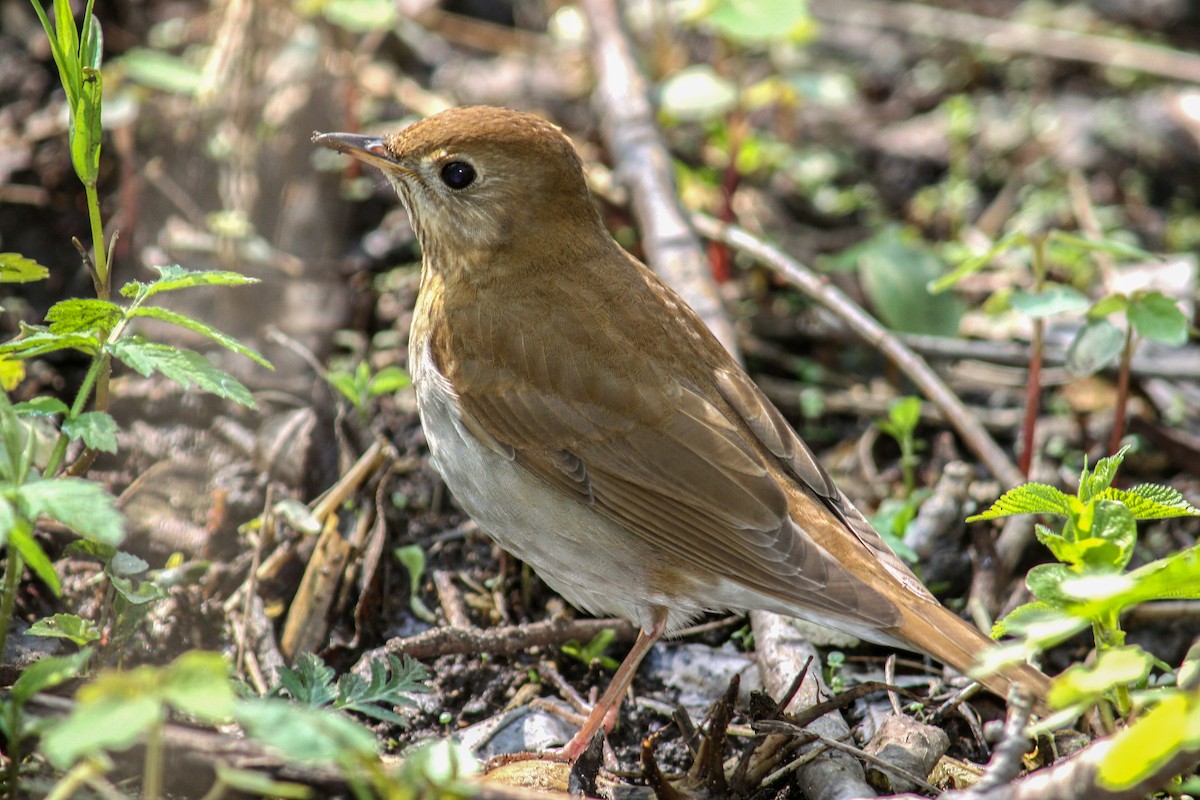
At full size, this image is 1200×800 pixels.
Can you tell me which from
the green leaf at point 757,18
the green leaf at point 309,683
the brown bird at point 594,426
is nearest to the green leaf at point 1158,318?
the brown bird at point 594,426

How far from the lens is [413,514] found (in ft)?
15.5

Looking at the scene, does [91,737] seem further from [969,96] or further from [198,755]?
[969,96]

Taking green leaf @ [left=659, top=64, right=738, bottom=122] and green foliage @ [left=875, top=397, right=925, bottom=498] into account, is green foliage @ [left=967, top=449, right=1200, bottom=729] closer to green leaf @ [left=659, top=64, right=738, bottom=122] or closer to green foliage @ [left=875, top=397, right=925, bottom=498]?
green foliage @ [left=875, top=397, right=925, bottom=498]

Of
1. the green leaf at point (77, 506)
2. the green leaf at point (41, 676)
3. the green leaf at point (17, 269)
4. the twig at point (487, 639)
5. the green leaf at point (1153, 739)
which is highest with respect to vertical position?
the green leaf at point (17, 269)

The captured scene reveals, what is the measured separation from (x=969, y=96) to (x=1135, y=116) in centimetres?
97

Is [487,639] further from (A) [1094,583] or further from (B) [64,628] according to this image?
(A) [1094,583]

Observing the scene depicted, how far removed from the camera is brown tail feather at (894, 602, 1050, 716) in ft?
10.4

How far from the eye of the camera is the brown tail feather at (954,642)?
3.18 m

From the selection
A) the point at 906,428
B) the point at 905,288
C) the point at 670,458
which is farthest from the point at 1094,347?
the point at 670,458

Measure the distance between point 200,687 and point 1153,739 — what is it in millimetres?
1628

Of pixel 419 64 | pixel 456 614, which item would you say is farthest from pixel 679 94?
pixel 456 614

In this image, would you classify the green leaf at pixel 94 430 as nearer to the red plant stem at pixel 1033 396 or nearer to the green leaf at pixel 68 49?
the green leaf at pixel 68 49

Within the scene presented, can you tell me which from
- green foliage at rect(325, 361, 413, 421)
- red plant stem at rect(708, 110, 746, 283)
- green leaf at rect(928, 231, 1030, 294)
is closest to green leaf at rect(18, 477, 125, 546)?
green foliage at rect(325, 361, 413, 421)

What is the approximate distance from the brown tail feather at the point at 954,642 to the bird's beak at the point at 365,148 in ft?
7.42
